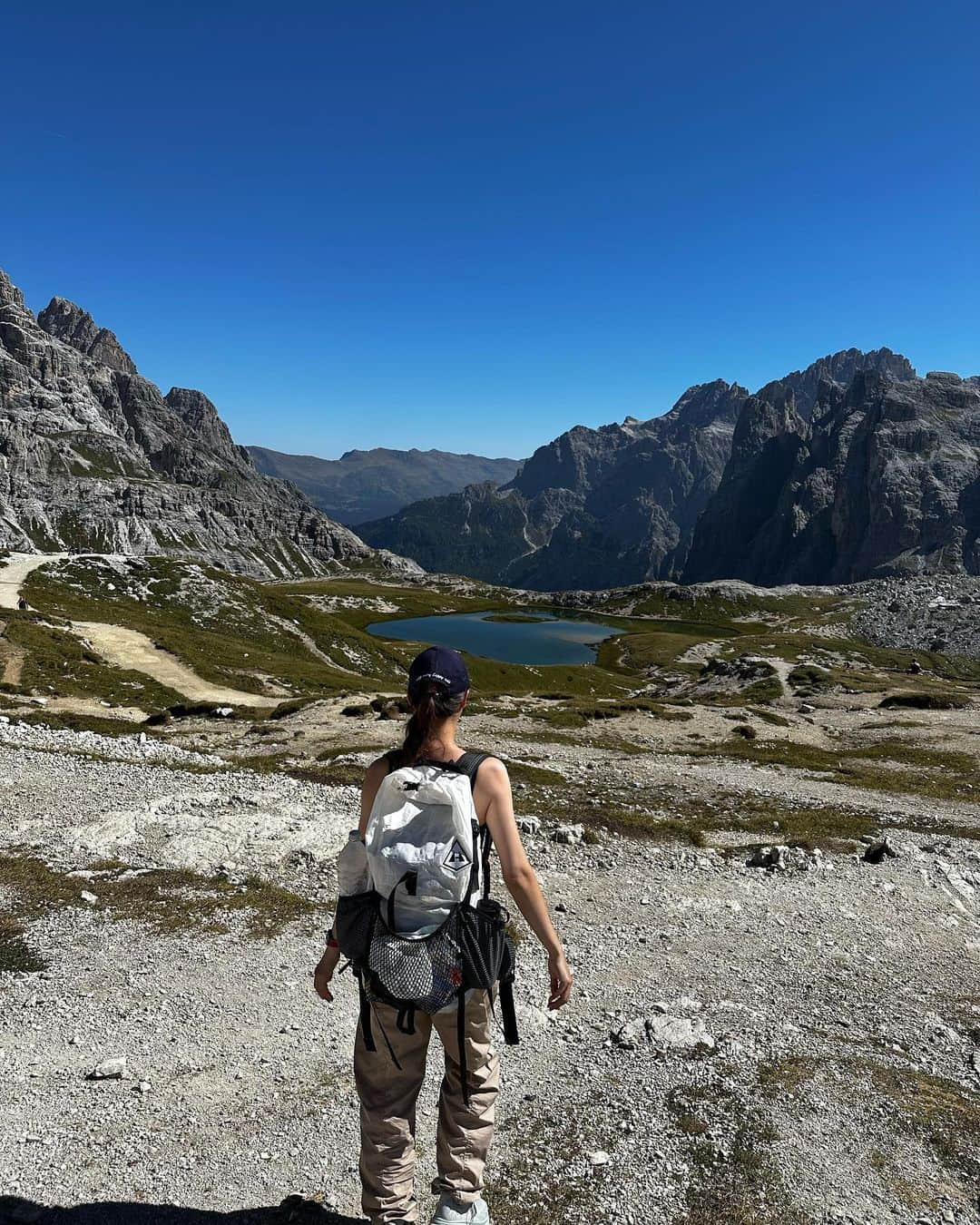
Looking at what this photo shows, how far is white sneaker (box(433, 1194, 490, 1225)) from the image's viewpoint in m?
6.11

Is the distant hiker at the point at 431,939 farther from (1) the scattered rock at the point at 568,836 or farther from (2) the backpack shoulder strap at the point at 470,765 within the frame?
(1) the scattered rock at the point at 568,836

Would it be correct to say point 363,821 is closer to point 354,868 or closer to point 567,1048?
point 354,868

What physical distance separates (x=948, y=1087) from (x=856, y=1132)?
2.61 m

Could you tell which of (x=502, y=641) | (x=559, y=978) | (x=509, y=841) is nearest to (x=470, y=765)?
(x=509, y=841)

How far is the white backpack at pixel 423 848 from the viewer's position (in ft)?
18.6

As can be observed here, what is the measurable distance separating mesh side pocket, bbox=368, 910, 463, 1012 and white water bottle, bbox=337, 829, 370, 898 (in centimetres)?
55

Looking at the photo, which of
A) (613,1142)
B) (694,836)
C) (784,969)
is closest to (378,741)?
(694,836)

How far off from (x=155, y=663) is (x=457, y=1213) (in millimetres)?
53749

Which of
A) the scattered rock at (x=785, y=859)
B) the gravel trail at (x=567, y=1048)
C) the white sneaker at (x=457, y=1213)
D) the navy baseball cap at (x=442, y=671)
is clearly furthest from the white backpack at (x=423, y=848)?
the scattered rock at (x=785, y=859)

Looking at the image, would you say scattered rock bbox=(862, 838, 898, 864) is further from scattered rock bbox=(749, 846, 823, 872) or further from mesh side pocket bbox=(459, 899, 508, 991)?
mesh side pocket bbox=(459, 899, 508, 991)

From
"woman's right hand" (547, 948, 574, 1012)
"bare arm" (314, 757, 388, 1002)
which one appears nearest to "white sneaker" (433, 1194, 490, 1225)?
"woman's right hand" (547, 948, 574, 1012)

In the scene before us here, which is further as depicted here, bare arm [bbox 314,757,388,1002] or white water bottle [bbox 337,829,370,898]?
bare arm [bbox 314,757,388,1002]

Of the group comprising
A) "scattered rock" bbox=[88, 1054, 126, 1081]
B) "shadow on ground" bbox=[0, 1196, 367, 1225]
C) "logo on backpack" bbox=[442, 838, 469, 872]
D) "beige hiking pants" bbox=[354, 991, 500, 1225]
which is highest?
"logo on backpack" bbox=[442, 838, 469, 872]

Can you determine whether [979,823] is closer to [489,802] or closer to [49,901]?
[489,802]
